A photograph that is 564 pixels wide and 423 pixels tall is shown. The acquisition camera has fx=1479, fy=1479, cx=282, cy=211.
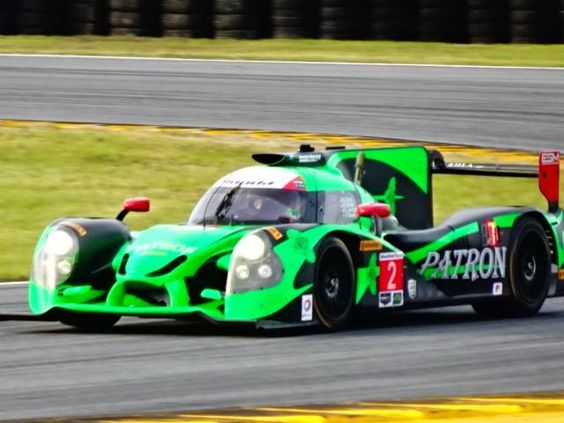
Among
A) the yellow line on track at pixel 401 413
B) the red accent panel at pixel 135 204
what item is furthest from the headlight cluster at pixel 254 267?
the yellow line on track at pixel 401 413

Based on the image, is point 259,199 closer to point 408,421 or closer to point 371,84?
point 408,421

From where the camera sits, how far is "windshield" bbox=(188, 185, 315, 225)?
30.9 feet

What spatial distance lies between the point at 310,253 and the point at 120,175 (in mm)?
8793

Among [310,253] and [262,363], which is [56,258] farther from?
[262,363]

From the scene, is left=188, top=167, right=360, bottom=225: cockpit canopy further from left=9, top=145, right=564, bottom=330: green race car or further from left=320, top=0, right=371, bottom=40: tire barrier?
left=320, top=0, right=371, bottom=40: tire barrier

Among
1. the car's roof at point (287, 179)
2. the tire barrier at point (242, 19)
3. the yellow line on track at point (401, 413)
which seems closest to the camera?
the yellow line on track at point (401, 413)

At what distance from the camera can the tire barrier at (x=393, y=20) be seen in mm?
24391

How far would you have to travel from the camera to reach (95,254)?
30.8ft

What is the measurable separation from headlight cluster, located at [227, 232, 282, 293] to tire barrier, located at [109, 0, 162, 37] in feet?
58.7

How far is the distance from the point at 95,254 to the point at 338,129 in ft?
33.2

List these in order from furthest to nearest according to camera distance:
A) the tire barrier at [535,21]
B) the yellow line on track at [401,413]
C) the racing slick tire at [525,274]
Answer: the tire barrier at [535,21]
the racing slick tire at [525,274]
the yellow line on track at [401,413]

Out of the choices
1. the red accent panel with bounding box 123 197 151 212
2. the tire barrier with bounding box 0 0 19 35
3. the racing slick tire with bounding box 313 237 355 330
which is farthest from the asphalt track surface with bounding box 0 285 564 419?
the tire barrier with bounding box 0 0 19 35

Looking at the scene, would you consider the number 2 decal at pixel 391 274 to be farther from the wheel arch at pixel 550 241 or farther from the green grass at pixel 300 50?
the green grass at pixel 300 50

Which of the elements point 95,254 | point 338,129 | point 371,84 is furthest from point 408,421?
point 371,84
